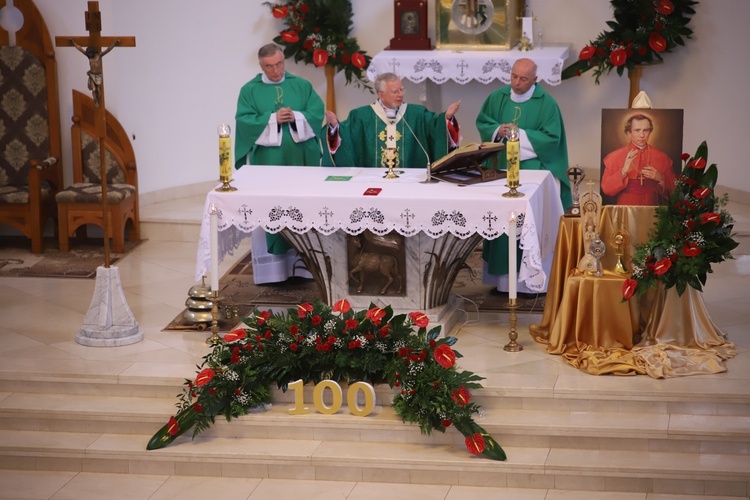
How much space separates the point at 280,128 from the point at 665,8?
3.45 m

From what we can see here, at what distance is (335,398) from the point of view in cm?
707

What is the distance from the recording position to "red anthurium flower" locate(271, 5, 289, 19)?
11195 mm

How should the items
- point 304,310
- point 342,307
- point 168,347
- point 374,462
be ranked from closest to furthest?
1. point 374,462
2. point 342,307
3. point 304,310
4. point 168,347

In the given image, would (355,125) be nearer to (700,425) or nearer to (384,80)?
(384,80)

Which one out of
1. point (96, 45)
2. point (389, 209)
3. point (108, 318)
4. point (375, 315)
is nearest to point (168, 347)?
point (108, 318)

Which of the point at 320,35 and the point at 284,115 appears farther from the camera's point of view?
the point at 320,35

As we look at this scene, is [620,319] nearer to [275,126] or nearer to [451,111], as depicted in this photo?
[451,111]

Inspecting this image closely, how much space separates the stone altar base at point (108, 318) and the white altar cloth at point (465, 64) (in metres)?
3.82

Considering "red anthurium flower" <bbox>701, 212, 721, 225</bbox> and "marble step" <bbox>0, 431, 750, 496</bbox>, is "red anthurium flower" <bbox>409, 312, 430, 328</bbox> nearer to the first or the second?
"marble step" <bbox>0, 431, 750, 496</bbox>

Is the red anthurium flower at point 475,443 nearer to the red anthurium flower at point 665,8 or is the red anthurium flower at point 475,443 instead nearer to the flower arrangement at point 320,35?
the red anthurium flower at point 665,8

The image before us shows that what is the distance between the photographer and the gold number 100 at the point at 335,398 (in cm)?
702

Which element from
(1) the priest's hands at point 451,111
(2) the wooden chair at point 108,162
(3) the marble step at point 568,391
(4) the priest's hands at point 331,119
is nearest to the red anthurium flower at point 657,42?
(1) the priest's hands at point 451,111

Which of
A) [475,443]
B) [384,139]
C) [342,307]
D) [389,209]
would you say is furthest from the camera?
[384,139]

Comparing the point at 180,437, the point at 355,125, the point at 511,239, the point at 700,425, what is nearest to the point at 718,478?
the point at 700,425
